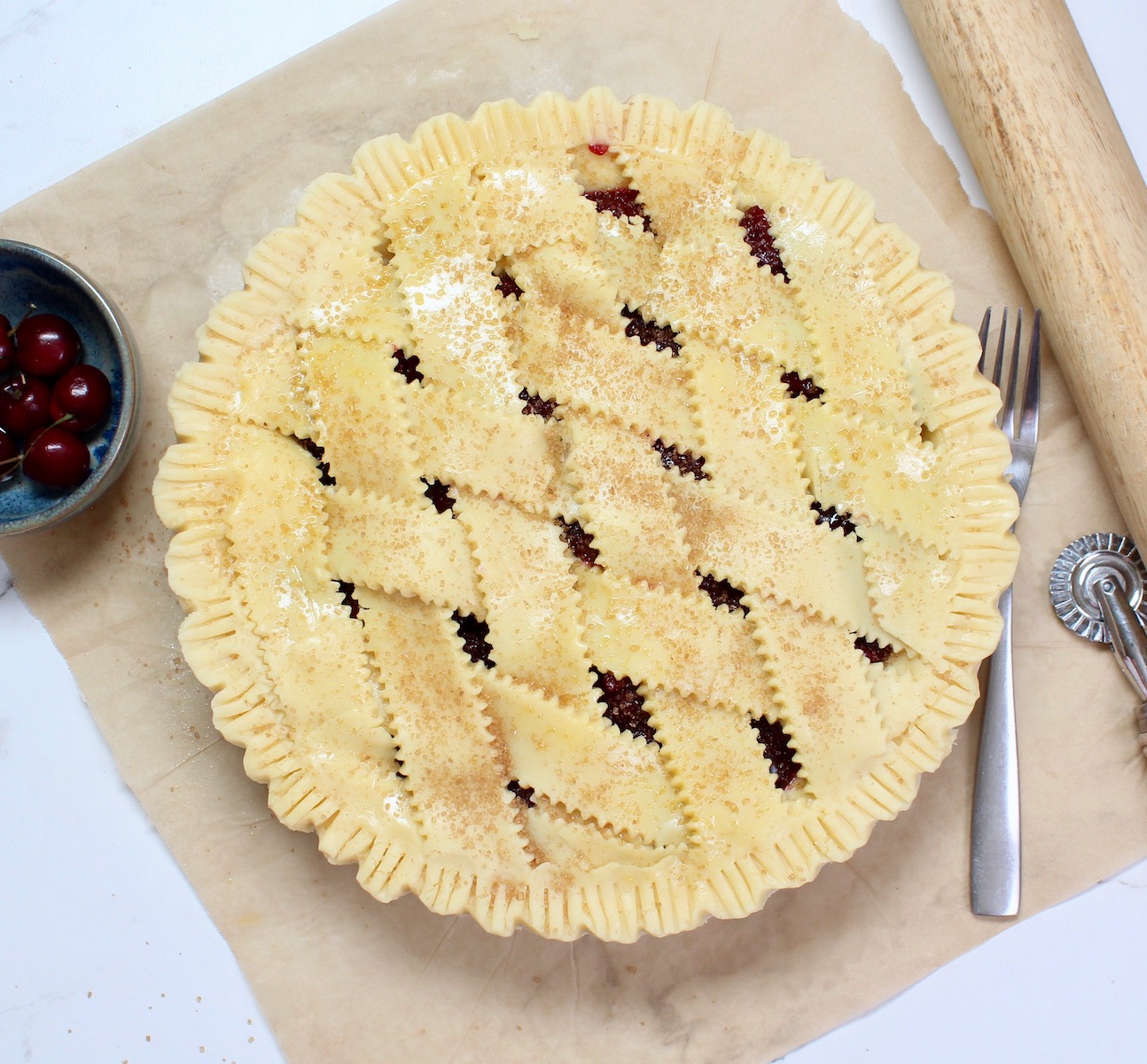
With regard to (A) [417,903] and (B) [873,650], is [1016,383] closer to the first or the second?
A: (B) [873,650]

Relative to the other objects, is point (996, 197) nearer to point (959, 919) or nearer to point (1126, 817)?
point (1126, 817)

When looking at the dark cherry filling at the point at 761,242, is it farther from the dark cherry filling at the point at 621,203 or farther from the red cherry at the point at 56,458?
the red cherry at the point at 56,458

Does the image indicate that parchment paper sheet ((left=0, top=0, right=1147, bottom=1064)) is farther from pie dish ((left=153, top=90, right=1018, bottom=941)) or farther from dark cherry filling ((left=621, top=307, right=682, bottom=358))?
dark cherry filling ((left=621, top=307, right=682, bottom=358))

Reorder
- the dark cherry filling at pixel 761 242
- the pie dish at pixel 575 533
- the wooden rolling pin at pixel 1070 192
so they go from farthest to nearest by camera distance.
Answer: the wooden rolling pin at pixel 1070 192 → the dark cherry filling at pixel 761 242 → the pie dish at pixel 575 533

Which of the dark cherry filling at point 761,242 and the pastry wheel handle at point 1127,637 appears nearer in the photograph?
the dark cherry filling at point 761,242

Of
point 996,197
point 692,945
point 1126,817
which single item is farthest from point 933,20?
point 692,945

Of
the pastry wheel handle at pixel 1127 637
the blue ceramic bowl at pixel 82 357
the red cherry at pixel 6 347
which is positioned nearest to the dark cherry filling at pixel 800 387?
the pastry wheel handle at pixel 1127 637


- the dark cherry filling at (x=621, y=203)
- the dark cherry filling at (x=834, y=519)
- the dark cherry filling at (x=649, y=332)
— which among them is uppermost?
the dark cherry filling at (x=621, y=203)

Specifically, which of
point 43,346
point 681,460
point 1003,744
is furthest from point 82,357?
point 1003,744
